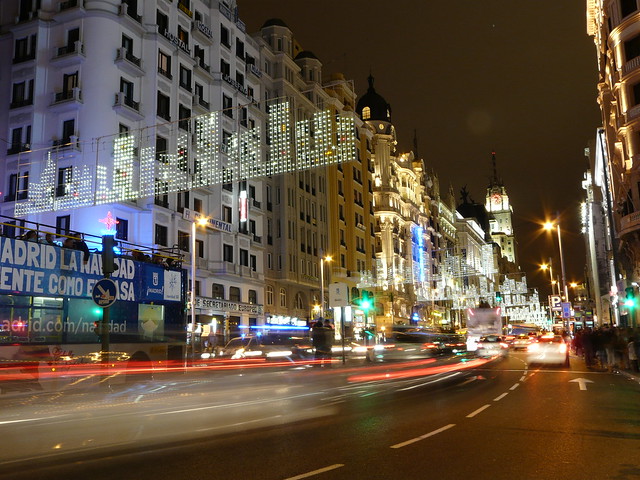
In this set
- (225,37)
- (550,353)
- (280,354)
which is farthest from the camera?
(225,37)

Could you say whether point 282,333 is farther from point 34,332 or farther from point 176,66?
point 176,66

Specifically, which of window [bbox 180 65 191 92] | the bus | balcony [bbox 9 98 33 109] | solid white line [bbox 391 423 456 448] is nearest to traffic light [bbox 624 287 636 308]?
the bus

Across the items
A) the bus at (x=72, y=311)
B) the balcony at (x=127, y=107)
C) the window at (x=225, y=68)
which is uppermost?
the window at (x=225, y=68)

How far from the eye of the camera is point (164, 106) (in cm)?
3944

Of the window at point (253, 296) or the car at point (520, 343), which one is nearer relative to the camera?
the window at point (253, 296)

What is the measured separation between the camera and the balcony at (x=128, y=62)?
3600 cm

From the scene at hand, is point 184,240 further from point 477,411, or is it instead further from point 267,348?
point 477,411

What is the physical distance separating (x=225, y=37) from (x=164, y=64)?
9106mm

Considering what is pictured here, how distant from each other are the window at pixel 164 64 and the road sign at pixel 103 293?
26.6 metres

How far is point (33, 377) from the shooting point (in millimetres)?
16672

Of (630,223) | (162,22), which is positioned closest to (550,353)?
(630,223)

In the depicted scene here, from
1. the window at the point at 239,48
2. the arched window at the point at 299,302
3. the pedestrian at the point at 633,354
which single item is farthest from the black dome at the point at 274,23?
the pedestrian at the point at 633,354

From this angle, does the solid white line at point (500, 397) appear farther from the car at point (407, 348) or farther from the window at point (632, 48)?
the window at point (632, 48)

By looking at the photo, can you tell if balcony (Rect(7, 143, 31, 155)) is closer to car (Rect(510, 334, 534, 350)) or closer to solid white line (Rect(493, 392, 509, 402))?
solid white line (Rect(493, 392, 509, 402))
